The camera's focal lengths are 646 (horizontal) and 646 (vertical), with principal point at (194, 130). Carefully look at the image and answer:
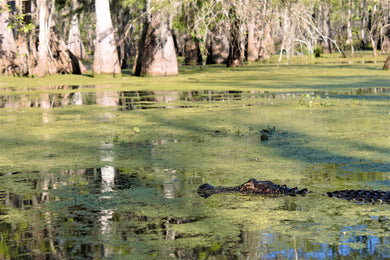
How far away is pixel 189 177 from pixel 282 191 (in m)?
1.24

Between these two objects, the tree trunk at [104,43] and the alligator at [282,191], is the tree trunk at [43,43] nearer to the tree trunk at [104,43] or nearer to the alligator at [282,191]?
the tree trunk at [104,43]

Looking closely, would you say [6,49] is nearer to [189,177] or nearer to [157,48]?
[157,48]

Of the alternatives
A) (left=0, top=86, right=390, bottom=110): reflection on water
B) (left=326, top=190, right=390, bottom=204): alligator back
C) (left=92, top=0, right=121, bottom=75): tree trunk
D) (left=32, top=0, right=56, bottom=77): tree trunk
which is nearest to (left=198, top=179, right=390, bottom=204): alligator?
(left=326, top=190, right=390, bottom=204): alligator back

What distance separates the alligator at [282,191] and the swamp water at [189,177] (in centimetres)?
8

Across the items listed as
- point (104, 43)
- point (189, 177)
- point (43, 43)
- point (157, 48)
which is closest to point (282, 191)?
point (189, 177)

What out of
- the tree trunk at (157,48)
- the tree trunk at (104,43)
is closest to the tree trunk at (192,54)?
the tree trunk at (104,43)

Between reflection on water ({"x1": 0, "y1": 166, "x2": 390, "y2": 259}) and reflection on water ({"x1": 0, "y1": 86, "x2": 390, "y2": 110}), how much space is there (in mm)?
7582

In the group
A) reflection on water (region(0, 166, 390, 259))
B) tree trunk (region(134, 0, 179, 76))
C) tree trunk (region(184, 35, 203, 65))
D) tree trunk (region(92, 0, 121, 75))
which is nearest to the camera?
reflection on water (region(0, 166, 390, 259))

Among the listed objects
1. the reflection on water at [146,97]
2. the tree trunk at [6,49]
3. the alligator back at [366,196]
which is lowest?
the reflection on water at [146,97]

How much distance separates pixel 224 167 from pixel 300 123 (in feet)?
12.0

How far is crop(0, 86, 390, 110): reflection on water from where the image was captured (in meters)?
14.4

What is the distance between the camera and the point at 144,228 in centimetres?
475

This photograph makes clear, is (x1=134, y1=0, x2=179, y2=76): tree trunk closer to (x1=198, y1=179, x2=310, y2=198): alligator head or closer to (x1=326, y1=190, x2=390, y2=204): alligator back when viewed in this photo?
(x1=198, y1=179, x2=310, y2=198): alligator head

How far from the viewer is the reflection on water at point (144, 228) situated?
416 centimetres
